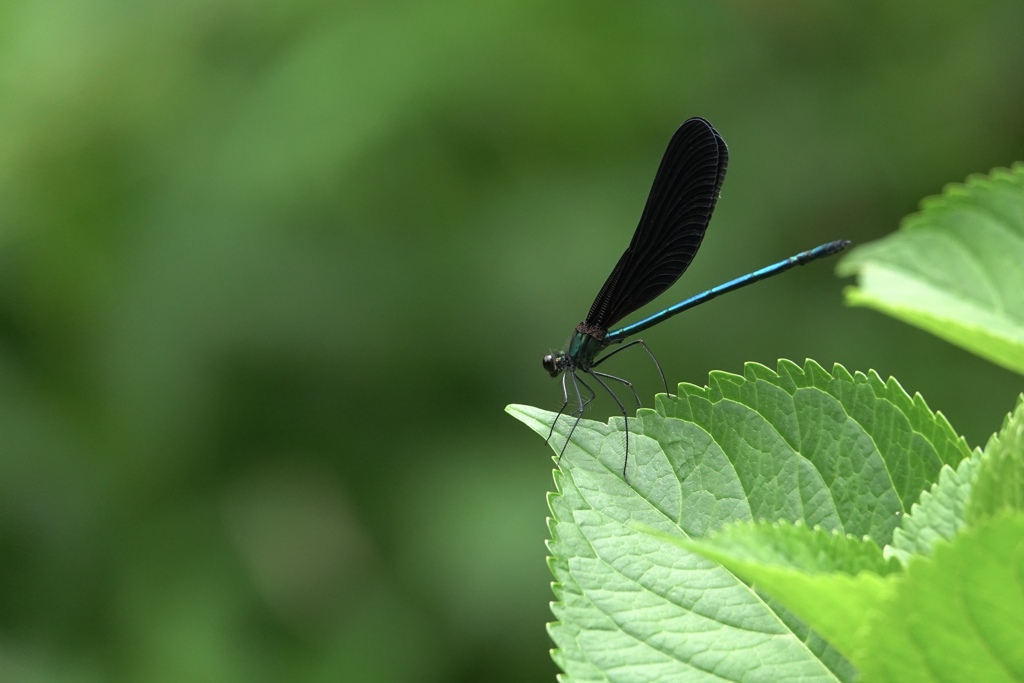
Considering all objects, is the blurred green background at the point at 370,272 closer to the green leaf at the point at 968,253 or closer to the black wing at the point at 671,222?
the black wing at the point at 671,222

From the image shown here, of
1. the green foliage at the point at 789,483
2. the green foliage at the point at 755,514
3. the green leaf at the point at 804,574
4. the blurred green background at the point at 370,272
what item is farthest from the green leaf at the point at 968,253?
the blurred green background at the point at 370,272

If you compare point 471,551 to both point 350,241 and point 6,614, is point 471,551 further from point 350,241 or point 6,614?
point 6,614

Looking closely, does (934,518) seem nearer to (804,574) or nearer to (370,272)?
(804,574)

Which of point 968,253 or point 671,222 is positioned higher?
point 671,222

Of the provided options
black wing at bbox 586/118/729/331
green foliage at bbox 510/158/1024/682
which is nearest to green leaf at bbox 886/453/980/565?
green foliage at bbox 510/158/1024/682

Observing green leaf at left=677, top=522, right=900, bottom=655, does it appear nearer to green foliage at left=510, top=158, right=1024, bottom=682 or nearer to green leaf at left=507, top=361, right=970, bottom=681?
green foliage at left=510, top=158, right=1024, bottom=682

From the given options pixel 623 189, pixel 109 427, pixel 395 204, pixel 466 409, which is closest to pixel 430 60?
pixel 395 204

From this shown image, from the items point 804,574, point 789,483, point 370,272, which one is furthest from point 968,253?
point 370,272
